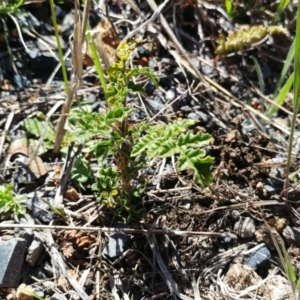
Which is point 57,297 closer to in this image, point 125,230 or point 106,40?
point 125,230

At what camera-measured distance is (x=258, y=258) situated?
6.68ft

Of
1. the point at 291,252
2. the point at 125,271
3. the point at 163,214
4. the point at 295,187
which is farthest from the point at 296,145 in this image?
the point at 125,271

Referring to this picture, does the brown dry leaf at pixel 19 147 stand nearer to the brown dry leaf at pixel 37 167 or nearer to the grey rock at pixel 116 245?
the brown dry leaf at pixel 37 167

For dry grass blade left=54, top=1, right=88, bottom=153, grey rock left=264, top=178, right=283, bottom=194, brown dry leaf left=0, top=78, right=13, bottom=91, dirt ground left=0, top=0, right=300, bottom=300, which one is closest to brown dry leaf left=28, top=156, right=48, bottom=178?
dirt ground left=0, top=0, right=300, bottom=300

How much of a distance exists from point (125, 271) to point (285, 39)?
1369 mm

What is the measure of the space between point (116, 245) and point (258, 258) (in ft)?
1.68

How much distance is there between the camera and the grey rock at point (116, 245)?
2014 millimetres

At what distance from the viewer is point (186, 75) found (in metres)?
2.52

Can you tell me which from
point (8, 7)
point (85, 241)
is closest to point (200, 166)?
point (85, 241)

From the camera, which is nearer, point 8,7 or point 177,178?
point 177,178

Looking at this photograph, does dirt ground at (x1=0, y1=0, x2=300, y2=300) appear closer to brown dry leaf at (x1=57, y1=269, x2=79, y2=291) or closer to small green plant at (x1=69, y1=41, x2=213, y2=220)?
brown dry leaf at (x1=57, y1=269, x2=79, y2=291)

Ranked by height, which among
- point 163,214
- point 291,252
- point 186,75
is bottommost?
point 291,252

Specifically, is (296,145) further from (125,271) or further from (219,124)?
(125,271)

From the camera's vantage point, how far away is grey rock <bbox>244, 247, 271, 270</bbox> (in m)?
2.02
